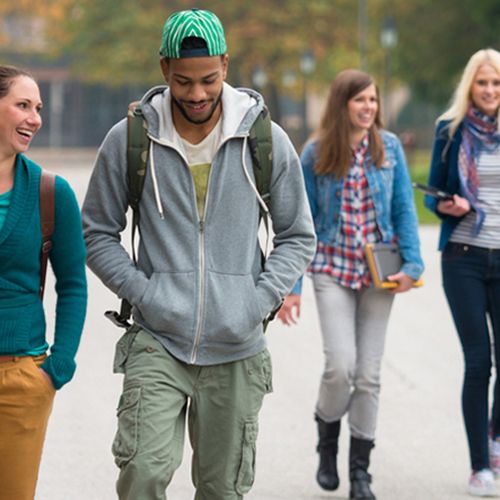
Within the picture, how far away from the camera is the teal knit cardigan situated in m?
4.23

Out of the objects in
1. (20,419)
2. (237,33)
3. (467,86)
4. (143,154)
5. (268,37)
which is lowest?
(268,37)

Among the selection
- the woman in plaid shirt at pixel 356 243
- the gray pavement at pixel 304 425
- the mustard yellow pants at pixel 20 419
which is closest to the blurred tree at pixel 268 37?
the gray pavement at pixel 304 425

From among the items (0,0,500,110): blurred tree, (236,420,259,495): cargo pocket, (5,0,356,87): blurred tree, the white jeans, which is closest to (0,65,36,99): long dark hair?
(236,420,259,495): cargo pocket

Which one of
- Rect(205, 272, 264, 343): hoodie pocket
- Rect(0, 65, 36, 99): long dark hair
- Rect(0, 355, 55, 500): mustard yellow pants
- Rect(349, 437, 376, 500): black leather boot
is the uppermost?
Rect(0, 65, 36, 99): long dark hair

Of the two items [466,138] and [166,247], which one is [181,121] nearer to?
[166,247]

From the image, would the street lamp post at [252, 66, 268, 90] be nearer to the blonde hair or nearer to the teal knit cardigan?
the blonde hair

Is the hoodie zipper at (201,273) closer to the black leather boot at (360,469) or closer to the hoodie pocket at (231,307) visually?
the hoodie pocket at (231,307)

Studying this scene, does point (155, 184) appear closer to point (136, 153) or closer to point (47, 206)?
point (136, 153)

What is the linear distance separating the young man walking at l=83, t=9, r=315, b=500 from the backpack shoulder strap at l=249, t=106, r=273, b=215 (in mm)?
20

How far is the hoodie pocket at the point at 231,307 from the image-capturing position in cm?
464

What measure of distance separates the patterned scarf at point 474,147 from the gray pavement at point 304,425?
135 cm

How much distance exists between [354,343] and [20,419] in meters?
2.54

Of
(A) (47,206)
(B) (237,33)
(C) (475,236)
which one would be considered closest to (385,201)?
(C) (475,236)

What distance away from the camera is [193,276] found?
15.2 ft
